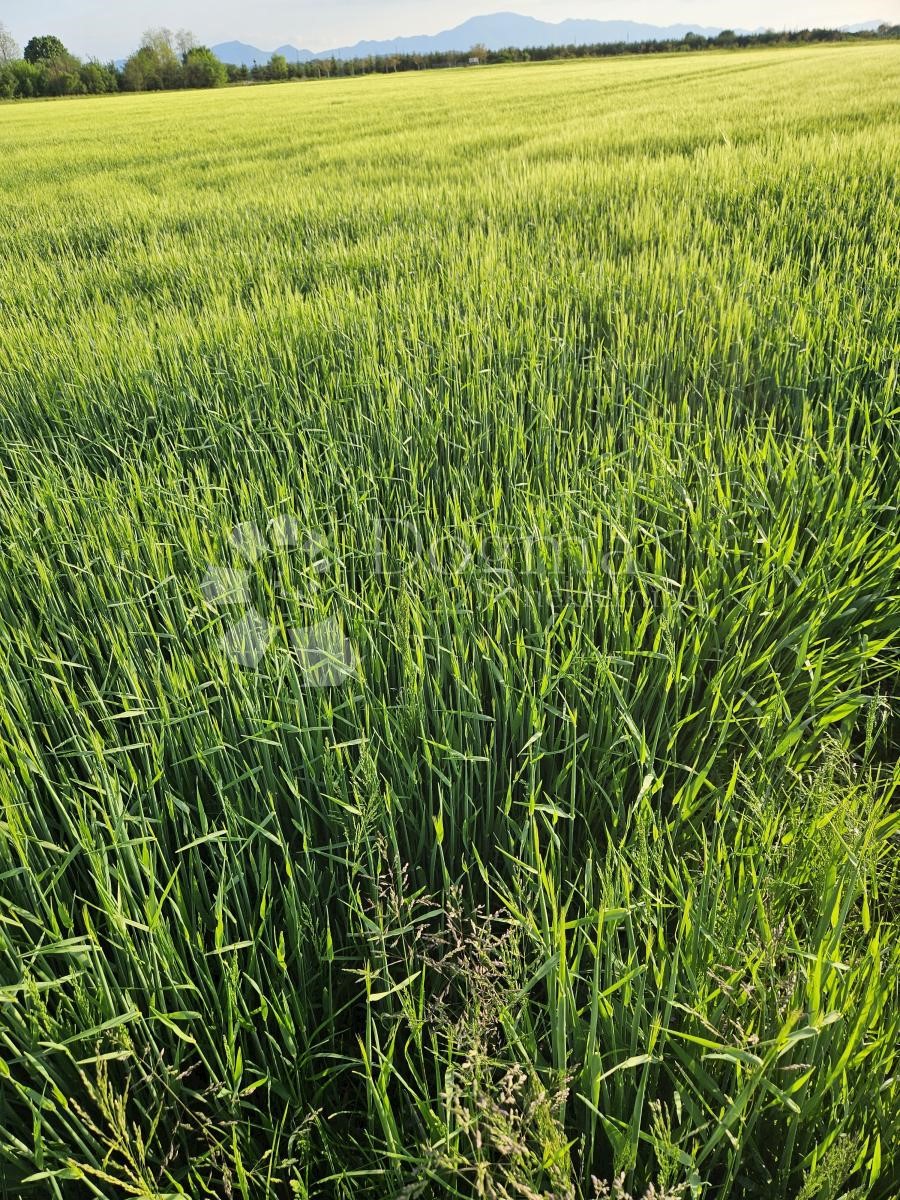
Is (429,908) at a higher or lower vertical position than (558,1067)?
lower

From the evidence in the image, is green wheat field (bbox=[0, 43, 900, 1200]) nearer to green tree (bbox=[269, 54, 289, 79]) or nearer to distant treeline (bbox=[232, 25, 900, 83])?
distant treeline (bbox=[232, 25, 900, 83])

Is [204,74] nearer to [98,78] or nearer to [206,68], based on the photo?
[206,68]

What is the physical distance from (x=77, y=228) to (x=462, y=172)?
284cm

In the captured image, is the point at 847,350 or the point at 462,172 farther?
the point at 462,172

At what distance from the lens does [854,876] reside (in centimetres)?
68

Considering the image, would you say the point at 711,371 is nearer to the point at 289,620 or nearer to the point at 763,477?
the point at 763,477

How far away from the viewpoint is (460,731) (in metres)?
1.05

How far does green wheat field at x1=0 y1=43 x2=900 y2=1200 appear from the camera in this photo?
0.68 m

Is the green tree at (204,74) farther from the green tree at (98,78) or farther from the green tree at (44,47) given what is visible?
the green tree at (44,47)

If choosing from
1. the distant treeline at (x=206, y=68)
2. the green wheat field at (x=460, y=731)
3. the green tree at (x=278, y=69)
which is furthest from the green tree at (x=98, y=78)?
the green wheat field at (x=460, y=731)

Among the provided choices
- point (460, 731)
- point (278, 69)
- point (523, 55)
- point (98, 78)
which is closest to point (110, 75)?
point (98, 78)

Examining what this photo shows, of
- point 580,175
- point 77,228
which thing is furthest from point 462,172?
point 77,228

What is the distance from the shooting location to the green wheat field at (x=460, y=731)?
0.68 m

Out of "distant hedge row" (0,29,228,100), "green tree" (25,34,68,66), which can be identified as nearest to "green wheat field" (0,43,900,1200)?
"distant hedge row" (0,29,228,100)
